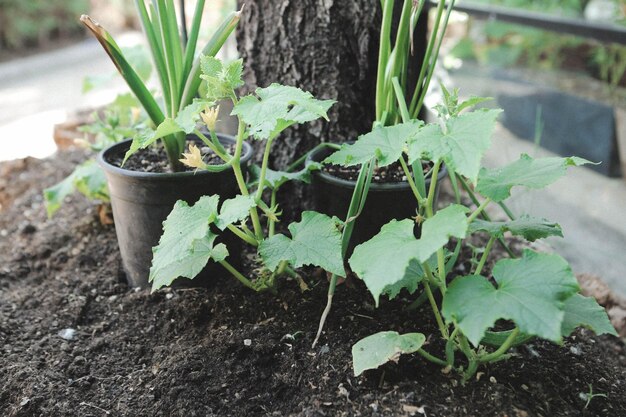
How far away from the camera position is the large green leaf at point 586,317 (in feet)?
3.43

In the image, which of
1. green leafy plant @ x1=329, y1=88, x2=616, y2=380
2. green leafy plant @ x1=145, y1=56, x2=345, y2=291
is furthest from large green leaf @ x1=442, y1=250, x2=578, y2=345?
green leafy plant @ x1=145, y1=56, x2=345, y2=291

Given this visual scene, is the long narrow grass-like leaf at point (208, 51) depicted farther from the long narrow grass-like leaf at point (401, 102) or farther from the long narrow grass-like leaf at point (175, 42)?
the long narrow grass-like leaf at point (401, 102)

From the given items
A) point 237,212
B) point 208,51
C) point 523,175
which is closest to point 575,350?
point 523,175

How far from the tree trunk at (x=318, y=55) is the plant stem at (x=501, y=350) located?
0.76 meters

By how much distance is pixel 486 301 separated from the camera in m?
0.97

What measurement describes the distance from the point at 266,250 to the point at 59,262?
2.60 ft

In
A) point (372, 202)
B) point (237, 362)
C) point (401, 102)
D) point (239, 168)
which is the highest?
point (401, 102)

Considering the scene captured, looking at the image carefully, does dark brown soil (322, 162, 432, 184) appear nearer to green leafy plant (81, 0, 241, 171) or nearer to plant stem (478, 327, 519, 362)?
green leafy plant (81, 0, 241, 171)

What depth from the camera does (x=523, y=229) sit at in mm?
1167

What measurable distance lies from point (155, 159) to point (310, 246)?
589mm

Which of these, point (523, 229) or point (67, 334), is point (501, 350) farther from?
point (67, 334)

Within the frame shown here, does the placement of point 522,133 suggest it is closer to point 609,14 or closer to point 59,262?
point 609,14

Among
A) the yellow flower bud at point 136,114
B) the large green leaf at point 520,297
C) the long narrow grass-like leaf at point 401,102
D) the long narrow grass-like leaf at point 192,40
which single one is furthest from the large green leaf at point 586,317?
the yellow flower bud at point 136,114

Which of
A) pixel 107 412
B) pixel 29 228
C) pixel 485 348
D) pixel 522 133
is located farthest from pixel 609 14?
pixel 107 412
